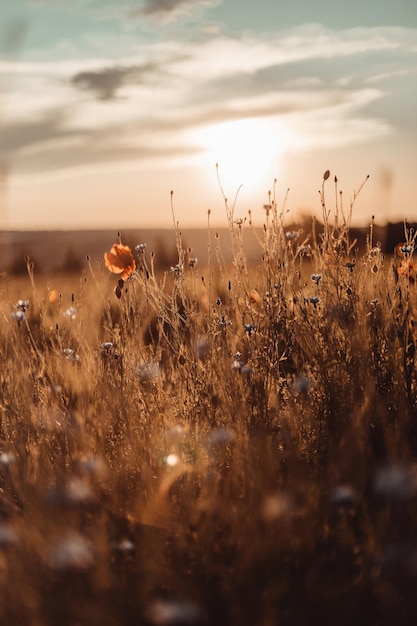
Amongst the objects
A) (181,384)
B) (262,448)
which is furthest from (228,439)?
(181,384)

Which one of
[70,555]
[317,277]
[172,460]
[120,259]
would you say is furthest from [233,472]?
[120,259]

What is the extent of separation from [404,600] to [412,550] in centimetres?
14

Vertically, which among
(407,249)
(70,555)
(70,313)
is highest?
(407,249)

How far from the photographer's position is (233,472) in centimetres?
241

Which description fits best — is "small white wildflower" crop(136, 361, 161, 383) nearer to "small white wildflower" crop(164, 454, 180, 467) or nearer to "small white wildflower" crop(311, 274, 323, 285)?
"small white wildflower" crop(164, 454, 180, 467)

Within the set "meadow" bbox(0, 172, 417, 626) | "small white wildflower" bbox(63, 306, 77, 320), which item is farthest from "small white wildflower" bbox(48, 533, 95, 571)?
"small white wildflower" bbox(63, 306, 77, 320)

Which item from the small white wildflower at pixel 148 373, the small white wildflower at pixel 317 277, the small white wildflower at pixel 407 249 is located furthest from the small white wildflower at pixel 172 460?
the small white wildflower at pixel 407 249

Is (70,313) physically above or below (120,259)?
below

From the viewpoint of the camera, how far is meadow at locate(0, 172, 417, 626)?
189 centimetres

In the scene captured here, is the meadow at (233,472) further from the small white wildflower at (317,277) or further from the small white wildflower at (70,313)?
the small white wildflower at (70,313)

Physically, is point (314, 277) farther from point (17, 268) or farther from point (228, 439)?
point (17, 268)

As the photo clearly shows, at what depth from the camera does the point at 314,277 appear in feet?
10.9

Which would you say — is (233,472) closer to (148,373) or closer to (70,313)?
(148,373)

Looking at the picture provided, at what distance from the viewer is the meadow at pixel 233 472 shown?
74.5 inches
